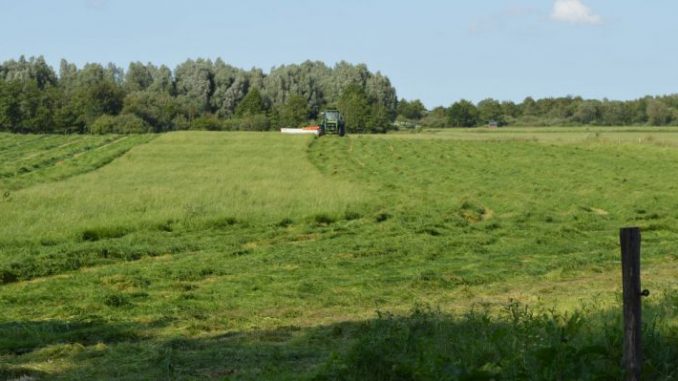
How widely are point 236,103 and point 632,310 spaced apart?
115 meters

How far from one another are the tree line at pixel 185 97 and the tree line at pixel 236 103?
140mm

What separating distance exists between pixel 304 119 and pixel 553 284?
91.9m

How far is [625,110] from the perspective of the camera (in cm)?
11419

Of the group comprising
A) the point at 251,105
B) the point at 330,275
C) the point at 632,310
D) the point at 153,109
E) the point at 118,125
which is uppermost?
the point at 251,105

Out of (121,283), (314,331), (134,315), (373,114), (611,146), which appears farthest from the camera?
(373,114)

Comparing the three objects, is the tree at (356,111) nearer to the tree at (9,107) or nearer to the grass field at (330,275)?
the tree at (9,107)

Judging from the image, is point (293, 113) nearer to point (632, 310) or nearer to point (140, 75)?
point (140, 75)

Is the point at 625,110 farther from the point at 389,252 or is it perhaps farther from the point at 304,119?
the point at 389,252

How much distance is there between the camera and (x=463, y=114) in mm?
120125

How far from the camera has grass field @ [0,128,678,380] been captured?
785 centimetres

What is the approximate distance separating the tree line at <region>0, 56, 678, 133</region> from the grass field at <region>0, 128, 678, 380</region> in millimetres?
63363

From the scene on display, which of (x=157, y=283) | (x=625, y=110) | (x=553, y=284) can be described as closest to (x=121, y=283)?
(x=157, y=283)

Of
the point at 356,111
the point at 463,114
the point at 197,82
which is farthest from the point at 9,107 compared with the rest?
the point at 463,114

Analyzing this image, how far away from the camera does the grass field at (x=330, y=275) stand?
7.85 metres
